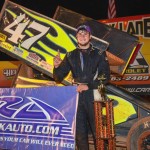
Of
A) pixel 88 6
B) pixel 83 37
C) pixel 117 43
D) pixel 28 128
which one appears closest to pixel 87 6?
pixel 88 6

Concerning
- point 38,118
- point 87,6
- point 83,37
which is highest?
point 87,6

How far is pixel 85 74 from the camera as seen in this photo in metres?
4.68

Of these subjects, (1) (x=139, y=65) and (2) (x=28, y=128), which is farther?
(1) (x=139, y=65)

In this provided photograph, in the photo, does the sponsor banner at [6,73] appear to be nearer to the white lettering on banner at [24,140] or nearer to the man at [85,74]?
the white lettering on banner at [24,140]

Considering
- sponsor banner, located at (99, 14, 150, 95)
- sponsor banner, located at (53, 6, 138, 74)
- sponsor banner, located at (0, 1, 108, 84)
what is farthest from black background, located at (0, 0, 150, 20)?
sponsor banner, located at (0, 1, 108, 84)

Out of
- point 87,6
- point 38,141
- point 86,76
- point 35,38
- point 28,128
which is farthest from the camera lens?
point 87,6

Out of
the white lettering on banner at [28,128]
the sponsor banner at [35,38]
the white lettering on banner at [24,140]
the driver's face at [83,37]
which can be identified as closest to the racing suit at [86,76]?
the driver's face at [83,37]

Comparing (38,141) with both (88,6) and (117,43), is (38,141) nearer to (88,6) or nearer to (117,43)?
(117,43)

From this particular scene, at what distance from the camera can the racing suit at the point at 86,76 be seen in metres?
4.68

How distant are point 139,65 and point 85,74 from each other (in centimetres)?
537

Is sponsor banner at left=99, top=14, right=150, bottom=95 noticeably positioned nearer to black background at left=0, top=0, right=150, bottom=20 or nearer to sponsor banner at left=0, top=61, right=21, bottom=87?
sponsor banner at left=0, top=61, right=21, bottom=87

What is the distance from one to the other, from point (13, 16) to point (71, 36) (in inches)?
51.6

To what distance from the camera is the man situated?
4680 mm

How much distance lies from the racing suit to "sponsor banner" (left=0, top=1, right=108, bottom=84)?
3.14 ft
